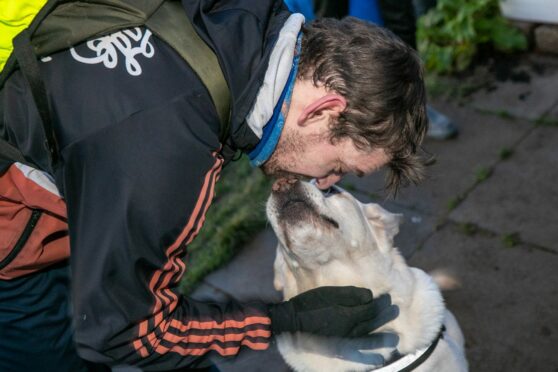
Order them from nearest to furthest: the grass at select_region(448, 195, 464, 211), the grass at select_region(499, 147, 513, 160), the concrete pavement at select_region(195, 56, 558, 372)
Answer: the concrete pavement at select_region(195, 56, 558, 372) → the grass at select_region(448, 195, 464, 211) → the grass at select_region(499, 147, 513, 160)

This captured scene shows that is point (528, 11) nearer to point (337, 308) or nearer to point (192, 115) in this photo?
point (337, 308)

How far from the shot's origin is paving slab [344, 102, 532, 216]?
14.2 feet

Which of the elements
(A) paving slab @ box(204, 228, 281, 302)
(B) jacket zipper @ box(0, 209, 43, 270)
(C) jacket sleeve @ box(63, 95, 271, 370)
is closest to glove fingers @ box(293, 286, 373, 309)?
(C) jacket sleeve @ box(63, 95, 271, 370)

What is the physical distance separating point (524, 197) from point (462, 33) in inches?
71.3

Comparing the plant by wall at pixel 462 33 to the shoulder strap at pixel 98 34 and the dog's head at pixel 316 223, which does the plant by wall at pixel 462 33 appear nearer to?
the dog's head at pixel 316 223

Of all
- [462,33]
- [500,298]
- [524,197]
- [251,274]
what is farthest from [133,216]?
[462,33]

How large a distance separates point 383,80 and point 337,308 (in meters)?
0.84

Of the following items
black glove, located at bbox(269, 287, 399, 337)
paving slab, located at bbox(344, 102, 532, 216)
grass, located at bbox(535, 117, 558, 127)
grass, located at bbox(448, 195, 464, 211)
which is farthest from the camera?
grass, located at bbox(535, 117, 558, 127)

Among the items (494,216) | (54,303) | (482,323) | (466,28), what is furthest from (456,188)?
(54,303)

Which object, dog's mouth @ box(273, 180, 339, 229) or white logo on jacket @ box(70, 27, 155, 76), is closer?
white logo on jacket @ box(70, 27, 155, 76)

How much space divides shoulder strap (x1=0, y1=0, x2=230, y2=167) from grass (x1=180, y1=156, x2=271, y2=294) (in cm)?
250

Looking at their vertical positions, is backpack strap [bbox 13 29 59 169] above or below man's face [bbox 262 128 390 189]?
above

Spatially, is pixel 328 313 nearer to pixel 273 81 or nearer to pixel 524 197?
pixel 273 81

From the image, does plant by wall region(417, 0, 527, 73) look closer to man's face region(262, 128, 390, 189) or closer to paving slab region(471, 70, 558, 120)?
paving slab region(471, 70, 558, 120)
